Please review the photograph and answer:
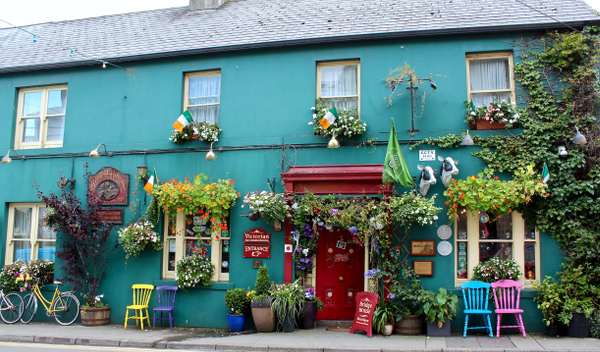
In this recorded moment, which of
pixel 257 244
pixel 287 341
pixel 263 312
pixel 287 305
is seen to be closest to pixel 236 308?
pixel 263 312

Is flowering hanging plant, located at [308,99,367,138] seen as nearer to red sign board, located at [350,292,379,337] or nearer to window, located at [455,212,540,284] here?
window, located at [455,212,540,284]

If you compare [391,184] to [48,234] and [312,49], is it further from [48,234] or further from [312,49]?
[48,234]

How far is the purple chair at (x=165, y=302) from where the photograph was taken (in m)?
13.0

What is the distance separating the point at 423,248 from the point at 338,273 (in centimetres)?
202

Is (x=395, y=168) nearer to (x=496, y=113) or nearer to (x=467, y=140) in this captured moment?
(x=467, y=140)

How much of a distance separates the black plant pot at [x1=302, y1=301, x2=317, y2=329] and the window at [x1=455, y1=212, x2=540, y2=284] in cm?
309

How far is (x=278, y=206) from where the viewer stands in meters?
12.2

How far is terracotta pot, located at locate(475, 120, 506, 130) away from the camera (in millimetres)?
11992

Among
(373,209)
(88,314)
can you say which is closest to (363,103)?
(373,209)

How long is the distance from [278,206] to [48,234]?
21.9 feet

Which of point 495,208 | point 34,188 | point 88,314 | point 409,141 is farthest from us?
point 34,188

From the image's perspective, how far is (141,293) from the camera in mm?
13297

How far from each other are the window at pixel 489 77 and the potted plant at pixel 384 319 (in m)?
4.80

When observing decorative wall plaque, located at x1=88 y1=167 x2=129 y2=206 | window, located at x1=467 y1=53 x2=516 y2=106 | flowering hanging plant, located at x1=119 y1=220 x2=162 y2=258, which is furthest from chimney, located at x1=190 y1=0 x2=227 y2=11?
window, located at x1=467 y1=53 x2=516 y2=106
